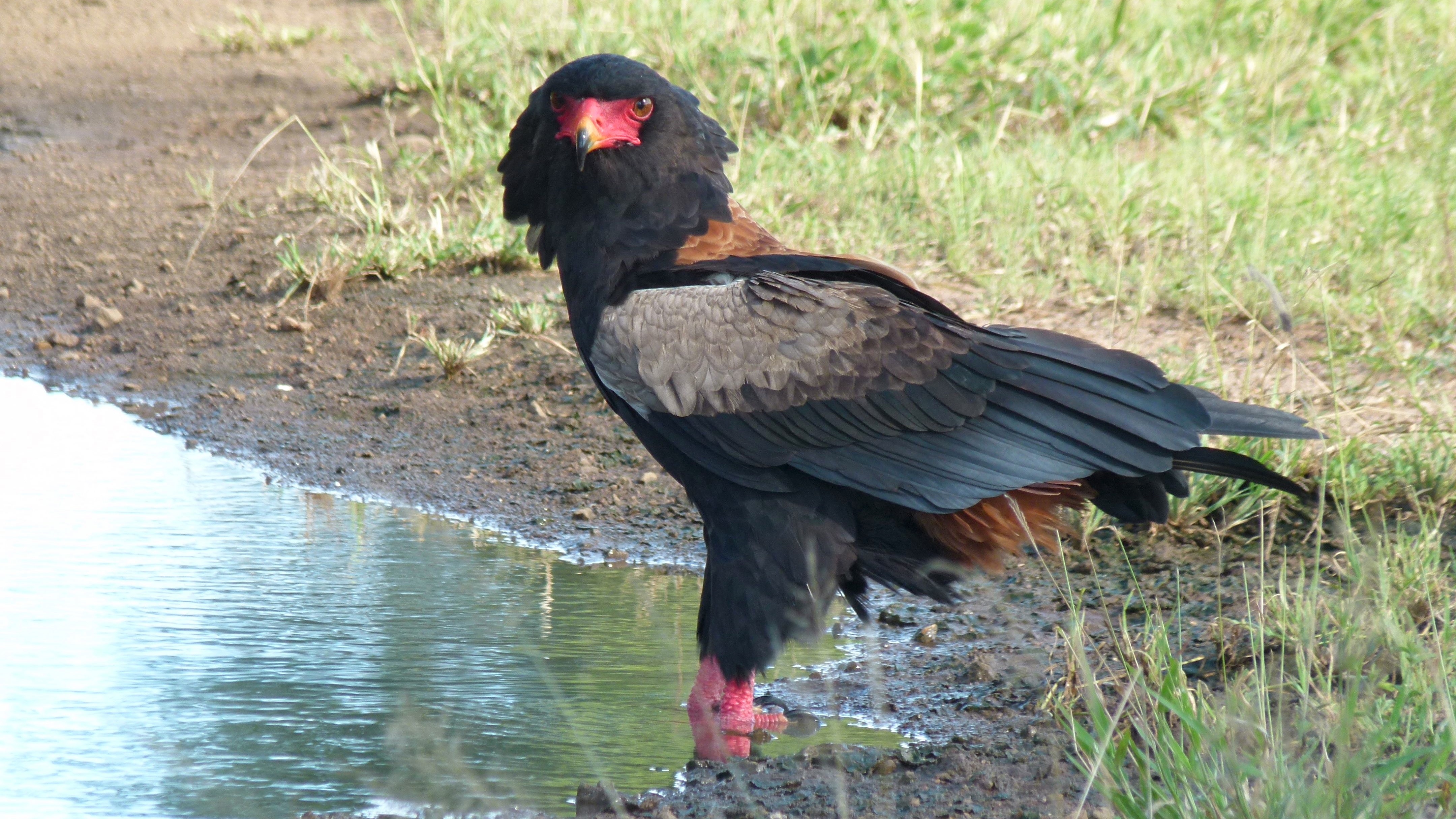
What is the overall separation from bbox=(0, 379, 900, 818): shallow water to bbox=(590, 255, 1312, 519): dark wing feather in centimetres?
66

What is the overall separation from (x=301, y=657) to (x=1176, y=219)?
424cm

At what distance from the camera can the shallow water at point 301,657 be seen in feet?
10.3

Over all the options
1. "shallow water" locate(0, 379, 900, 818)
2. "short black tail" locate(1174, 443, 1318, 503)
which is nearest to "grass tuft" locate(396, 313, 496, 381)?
"shallow water" locate(0, 379, 900, 818)

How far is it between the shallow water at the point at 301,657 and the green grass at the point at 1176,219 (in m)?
1.08

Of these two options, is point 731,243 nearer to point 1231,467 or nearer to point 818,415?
point 818,415

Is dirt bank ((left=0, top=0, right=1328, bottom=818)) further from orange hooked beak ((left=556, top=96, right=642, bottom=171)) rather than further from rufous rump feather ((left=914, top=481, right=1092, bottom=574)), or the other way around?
orange hooked beak ((left=556, top=96, right=642, bottom=171))

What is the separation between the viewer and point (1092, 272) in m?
6.04

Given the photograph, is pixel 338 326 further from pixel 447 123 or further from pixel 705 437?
pixel 705 437

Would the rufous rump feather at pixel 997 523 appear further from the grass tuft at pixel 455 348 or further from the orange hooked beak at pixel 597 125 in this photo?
the grass tuft at pixel 455 348

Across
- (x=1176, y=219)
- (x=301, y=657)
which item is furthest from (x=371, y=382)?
(x=1176, y=219)

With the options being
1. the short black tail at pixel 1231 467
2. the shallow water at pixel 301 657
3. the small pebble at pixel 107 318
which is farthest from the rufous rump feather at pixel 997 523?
the small pebble at pixel 107 318

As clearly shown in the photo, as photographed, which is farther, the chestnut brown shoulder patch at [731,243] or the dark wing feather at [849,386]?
the chestnut brown shoulder patch at [731,243]

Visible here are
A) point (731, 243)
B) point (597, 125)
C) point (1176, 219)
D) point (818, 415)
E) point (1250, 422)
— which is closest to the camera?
point (1250, 422)

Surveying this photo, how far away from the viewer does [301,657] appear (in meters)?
3.70
